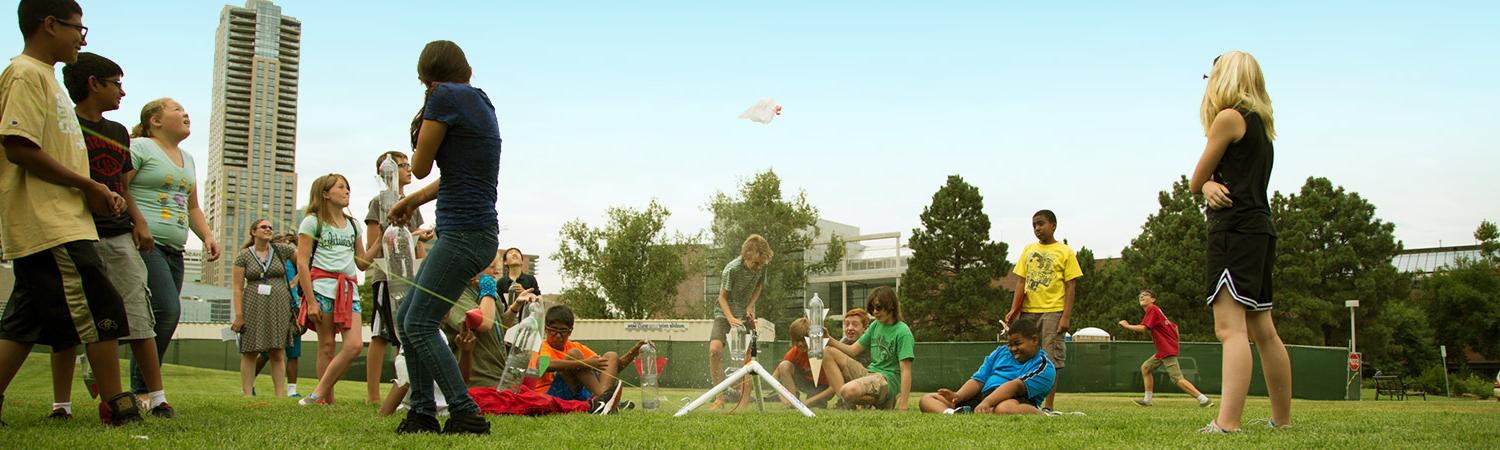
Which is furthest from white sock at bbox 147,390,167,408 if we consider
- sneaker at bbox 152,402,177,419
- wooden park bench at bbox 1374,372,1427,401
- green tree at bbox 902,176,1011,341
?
green tree at bbox 902,176,1011,341

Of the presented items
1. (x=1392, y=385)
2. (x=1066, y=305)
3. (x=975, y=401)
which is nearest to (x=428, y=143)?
(x=975, y=401)

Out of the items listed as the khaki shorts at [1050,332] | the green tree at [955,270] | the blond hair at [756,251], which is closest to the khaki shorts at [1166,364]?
the khaki shorts at [1050,332]

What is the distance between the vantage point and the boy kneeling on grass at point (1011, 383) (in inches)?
250

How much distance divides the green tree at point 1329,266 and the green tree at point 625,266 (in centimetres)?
2994

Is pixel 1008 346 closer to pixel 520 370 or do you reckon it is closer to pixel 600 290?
pixel 520 370

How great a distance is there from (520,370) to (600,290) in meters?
54.0

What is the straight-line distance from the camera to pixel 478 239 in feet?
13.0

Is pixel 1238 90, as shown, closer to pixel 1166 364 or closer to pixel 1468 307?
pixel 1166 364

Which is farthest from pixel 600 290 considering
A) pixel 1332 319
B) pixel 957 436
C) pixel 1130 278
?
pixel 957 436

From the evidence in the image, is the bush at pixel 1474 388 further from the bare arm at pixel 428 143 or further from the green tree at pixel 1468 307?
the bare arm at pixel 428 143

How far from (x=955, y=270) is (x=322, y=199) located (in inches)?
1857

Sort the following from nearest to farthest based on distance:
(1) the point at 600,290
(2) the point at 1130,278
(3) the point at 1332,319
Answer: (3) the point at 1332,319
(2) the point at 1130,278
(1) the point at 600,290

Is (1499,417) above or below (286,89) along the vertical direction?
below

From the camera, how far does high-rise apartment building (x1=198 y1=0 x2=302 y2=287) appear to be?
6122 inches
